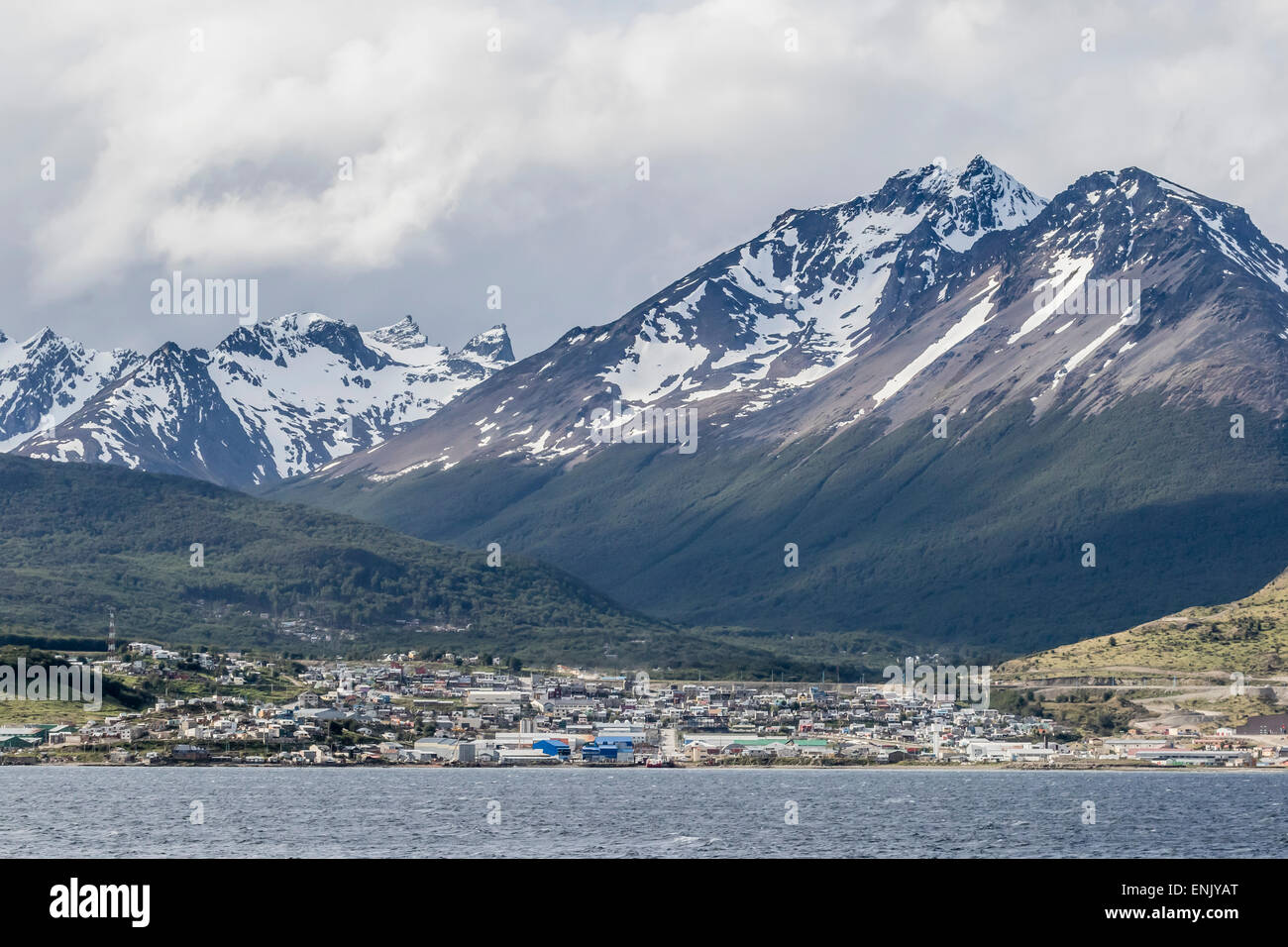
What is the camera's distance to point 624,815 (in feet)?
454

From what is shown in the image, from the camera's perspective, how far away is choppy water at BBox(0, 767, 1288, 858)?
10962cm

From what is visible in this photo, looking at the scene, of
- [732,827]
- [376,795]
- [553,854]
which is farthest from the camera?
[376,795]

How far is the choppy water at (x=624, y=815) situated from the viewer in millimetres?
109625

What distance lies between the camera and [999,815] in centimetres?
14150

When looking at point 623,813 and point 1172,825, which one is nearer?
point 1172,825
